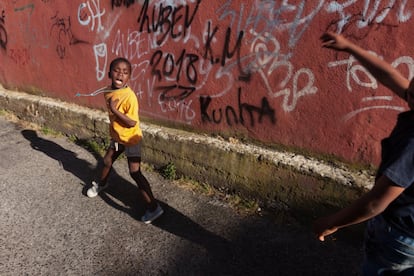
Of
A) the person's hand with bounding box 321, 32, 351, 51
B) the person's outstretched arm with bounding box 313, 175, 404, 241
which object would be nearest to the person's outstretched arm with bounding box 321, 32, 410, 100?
the person's hand with bounding box 321, 32, 351, 51

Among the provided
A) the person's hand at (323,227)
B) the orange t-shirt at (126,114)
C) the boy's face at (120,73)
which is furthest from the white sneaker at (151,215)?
the person's hand at (323,227)

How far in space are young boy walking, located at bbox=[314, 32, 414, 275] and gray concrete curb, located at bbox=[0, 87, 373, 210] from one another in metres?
1.14

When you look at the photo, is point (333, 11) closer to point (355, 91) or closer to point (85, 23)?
point (355, 91)

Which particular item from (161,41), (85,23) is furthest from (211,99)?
(85,23)

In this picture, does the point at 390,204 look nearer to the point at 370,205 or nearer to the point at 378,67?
the point at 370,205

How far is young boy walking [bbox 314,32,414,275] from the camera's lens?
4.42 feet

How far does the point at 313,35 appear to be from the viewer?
2.79 meters

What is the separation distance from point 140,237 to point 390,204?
1.94 m

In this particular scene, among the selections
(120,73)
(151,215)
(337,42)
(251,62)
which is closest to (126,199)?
(151,215)

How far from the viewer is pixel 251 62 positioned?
10.3 feet

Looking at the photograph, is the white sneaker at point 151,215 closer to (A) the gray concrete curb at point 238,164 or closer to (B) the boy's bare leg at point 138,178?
(B) the boy's bare leg at point 138,178

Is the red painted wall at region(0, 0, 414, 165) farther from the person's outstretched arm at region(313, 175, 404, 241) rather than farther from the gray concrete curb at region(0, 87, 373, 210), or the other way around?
the person's outstretched arm at region(313, 175, 404, 241)

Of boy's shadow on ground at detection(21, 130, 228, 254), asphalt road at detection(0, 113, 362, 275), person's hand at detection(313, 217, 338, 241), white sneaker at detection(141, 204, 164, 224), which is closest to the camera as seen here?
person's hand at detection(313, 217, 338, 241)

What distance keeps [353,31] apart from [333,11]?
0.69ft
